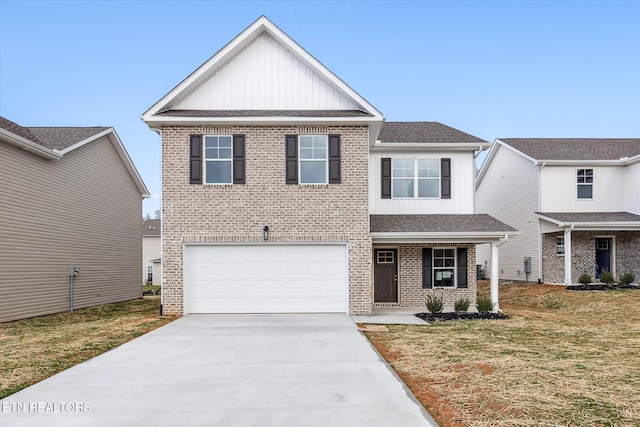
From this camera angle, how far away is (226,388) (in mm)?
6809

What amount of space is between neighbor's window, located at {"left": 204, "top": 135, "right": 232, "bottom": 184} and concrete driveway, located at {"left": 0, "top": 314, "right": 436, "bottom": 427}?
226 inches

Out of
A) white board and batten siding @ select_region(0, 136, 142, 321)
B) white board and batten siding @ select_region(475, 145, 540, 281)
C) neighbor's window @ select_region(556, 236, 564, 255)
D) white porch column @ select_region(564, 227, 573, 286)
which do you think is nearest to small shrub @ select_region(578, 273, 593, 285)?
white porch column @ select_region(564, 227, 573, 286)

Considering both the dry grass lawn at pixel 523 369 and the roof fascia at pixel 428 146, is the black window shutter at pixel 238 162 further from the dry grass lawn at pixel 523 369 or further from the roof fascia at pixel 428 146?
the dry grass lawn at pixel 523 369

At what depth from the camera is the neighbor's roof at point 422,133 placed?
56.0 feet

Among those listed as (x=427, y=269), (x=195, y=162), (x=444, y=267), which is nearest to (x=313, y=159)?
(x=195, y=162)

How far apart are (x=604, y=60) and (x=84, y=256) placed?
106 ft

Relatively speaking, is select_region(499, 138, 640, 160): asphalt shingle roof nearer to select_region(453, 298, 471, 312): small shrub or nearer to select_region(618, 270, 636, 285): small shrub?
select_region(618, 270, 636, 285): small shrub

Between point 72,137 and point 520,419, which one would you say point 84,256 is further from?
point 520,419

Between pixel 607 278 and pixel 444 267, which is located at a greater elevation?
pixel 444 267

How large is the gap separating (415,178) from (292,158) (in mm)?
4907

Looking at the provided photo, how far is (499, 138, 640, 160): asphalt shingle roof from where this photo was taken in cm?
2311

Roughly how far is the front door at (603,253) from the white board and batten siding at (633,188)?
1.84 metres

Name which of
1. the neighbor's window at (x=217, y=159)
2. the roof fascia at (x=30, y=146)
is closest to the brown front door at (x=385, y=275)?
the neighbor's window at (x=217, y=159)

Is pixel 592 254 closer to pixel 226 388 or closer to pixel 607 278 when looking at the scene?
pixel 607 278
